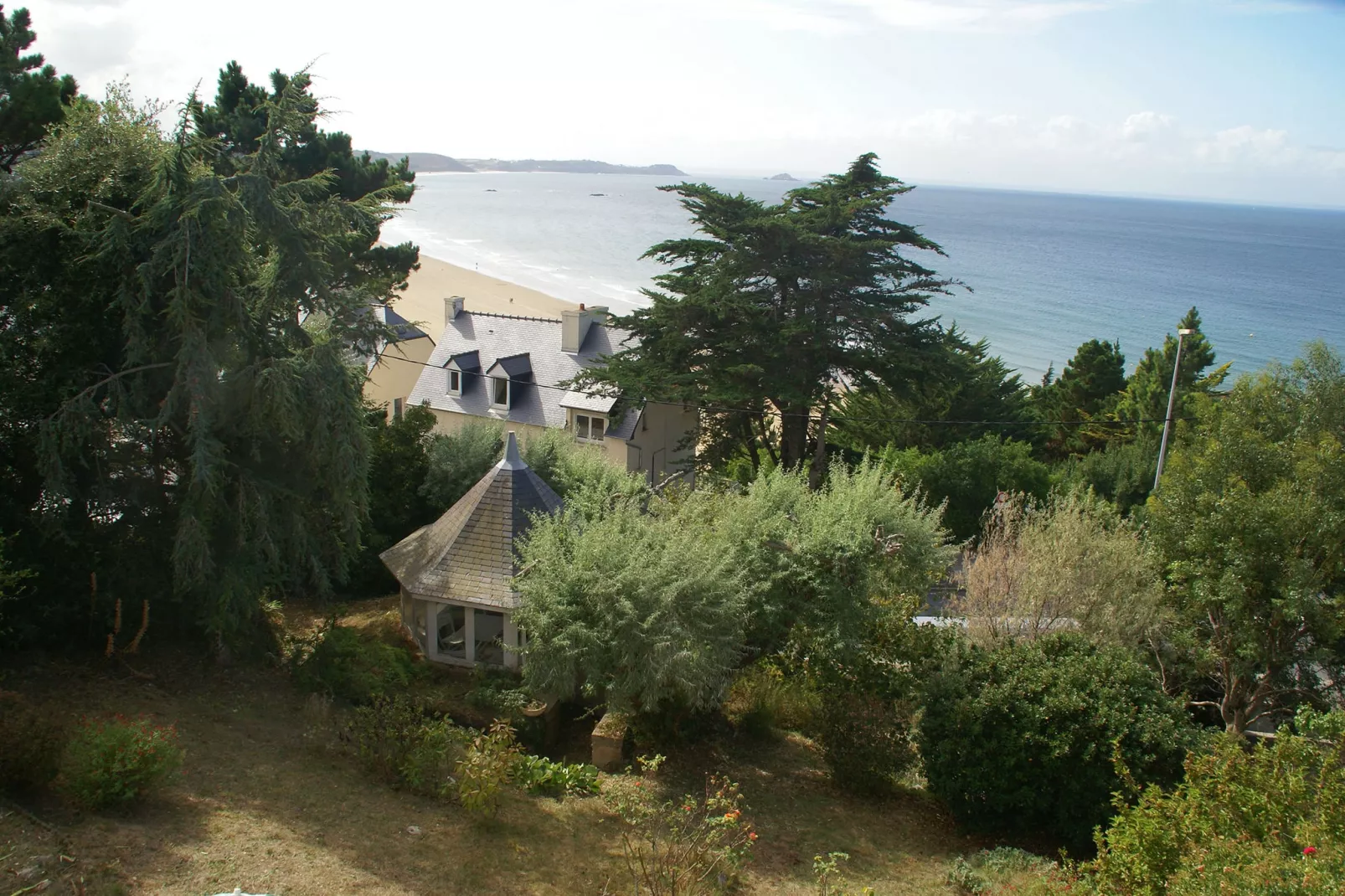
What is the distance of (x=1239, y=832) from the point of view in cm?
880

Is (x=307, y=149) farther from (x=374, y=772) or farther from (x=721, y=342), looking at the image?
(x=374, y=772)

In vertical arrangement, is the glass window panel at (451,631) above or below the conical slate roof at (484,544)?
below

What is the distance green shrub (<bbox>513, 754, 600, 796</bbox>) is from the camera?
42.3 ft

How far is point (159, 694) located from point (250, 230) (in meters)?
7.12

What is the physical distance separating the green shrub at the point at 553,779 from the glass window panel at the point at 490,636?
4.08 meters

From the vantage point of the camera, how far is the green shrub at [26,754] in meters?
9.42

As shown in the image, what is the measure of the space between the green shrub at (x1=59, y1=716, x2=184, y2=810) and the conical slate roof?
6693 mm

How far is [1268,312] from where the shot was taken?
103 meters

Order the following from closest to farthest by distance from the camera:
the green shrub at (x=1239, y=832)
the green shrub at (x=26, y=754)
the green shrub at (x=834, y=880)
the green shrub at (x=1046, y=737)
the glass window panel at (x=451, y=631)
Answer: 1. the green shrub at (x=1239, y=832)
2. the green shrub at (x=26, y=754)
3. the green shrub at (x=834, y=880)
4. the green shrub at (x=1046, y=737)
5. the glass window panel at (x=451, y=631)

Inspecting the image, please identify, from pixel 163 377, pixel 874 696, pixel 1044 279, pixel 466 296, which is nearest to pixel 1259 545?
pixel 874 696

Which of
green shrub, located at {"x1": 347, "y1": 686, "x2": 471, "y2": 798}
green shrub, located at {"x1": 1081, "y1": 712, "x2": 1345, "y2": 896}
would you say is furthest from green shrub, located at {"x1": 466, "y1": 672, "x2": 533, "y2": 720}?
green shrub, located at {"x1": 1081, "y1": 712, "x2": 1345, "y2": 896}

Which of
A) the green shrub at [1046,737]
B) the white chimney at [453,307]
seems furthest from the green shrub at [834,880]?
the white chimney at [453,307]

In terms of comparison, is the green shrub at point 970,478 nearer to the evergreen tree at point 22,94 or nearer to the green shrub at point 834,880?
the green shrub at point 834,880

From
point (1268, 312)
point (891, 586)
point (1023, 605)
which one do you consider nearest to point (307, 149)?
point (891, 586)
